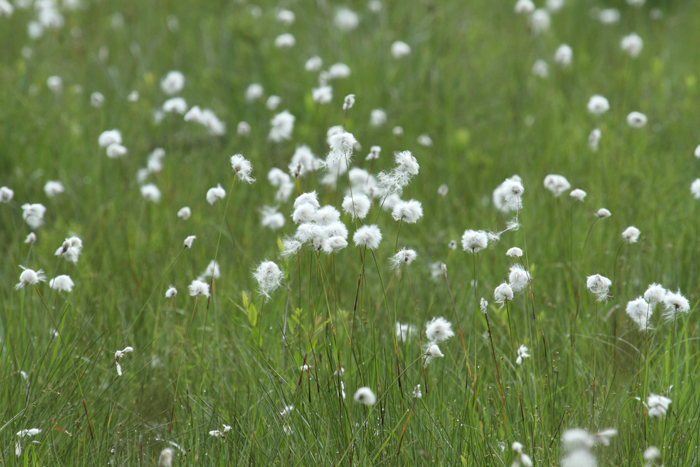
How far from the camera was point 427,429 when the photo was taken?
1808mm

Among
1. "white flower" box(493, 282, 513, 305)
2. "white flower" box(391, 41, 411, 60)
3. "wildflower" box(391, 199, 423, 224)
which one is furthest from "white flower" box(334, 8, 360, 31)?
"white flower" box(493, 282, 513, 305)

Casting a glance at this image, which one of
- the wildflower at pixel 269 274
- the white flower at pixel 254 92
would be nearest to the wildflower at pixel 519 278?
the wildflower at pixel 269 274

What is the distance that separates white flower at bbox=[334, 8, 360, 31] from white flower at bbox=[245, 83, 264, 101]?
1.21 m

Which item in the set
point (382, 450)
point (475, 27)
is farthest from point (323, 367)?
point (475, 27)

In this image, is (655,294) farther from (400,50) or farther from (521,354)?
(400,50)

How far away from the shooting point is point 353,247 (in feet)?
10.8

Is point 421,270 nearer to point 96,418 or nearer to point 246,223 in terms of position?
point 246,223

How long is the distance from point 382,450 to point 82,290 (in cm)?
169

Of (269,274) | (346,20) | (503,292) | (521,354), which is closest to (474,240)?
(503,292)

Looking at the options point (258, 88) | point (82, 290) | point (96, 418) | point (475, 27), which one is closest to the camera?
point (96, 418)

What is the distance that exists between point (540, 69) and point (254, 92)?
2352 mm

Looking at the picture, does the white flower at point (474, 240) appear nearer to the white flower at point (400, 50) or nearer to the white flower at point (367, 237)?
the white flower at point (367, 237)

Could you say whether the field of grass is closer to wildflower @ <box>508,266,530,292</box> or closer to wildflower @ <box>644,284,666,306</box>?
wildflower @ <box>644,284,666,306</box>

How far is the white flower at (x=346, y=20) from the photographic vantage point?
5867 mm
